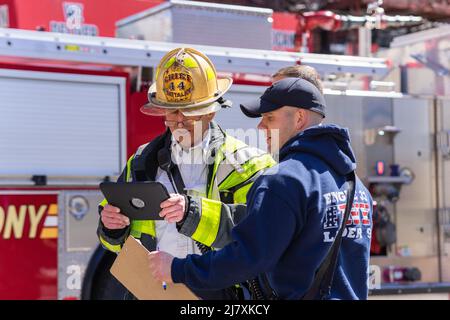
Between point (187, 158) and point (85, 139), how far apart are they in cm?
254

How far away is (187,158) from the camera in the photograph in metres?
3.19

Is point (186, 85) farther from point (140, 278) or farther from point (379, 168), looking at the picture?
point (379, 168)

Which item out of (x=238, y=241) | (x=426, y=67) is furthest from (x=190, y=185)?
(x=426, y=67)

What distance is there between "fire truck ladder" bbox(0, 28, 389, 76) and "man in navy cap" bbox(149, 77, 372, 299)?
9.74 feet

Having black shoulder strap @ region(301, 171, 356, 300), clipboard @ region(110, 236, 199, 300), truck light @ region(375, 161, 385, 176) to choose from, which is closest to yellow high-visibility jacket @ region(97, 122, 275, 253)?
clipboard @ region(110, 236, 199, 300)

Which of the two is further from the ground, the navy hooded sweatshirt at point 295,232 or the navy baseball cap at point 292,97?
the navy baseball cap at point 292,97

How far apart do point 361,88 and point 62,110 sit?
2533 mm

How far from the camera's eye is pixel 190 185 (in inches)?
125

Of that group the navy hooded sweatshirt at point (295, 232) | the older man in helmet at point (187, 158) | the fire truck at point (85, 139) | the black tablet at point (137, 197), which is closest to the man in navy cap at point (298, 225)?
the navy hooded sweatshirt at point (295, 232)

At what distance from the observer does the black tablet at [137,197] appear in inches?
108

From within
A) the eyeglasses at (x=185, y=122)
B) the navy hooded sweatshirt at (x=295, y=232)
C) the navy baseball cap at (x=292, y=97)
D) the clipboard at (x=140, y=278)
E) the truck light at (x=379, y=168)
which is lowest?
the truck light at (x=379, y=168)

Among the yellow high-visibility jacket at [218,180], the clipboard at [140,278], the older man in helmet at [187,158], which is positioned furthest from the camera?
the older man in helmet at [187,158]

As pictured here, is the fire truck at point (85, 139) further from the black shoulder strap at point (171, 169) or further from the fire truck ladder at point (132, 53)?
the black shoulder strap at point (171, 169)

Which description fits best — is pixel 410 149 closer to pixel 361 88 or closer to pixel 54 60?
pixel 361 88
